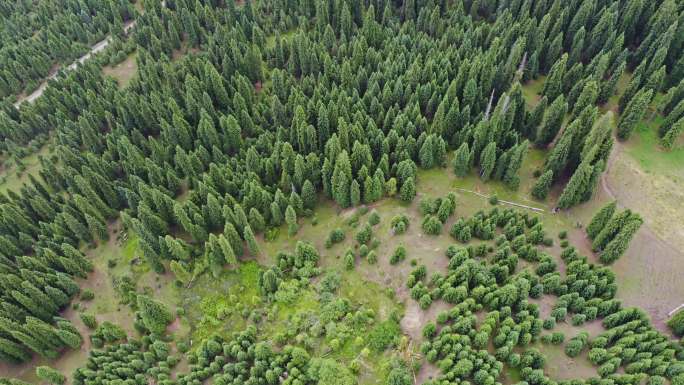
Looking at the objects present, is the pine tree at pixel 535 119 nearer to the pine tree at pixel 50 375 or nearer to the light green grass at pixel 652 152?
the light green grass at pixel 652 152

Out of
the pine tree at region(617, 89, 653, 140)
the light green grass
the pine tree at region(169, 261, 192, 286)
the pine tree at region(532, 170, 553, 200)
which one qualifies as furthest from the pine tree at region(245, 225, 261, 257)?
the light green grass

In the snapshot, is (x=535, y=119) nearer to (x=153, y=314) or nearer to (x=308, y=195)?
(x=308, y=195)

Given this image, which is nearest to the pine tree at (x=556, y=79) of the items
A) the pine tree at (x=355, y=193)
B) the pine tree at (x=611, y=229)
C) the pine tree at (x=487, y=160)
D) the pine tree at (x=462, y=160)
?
the pine tree at (x=487, y=160)

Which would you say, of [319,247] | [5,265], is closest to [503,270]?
[319,247]

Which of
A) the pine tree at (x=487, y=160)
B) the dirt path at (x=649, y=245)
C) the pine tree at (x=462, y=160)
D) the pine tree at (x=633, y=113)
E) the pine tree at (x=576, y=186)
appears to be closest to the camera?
the dirt path at (x=649, y=245)

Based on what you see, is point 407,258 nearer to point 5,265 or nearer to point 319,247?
point 319,247
